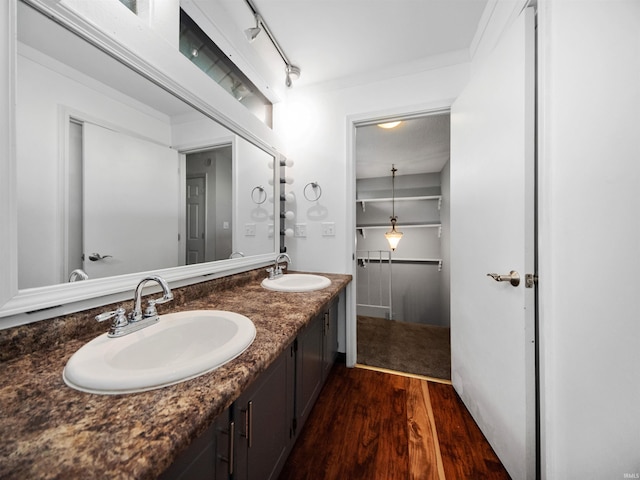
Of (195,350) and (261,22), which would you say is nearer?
(195,350)

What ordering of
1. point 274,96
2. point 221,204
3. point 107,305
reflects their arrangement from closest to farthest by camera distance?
point 107,305 < point 221,204 < point 274,96

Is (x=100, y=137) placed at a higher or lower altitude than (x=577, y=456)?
higher

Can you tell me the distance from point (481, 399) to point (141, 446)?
1.58 m

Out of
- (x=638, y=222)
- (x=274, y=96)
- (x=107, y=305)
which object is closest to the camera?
(x=638, y=222)

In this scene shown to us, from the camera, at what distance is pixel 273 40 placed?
1.56 metres

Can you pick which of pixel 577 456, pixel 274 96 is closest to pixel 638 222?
pixel 577 456

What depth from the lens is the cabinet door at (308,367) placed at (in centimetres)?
116

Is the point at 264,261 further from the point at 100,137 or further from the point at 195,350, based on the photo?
the point at 100,137

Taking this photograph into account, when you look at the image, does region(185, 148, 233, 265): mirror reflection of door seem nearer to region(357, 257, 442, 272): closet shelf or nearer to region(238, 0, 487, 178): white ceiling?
region(238, 0, 487, 178): white ceiling

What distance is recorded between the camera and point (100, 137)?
0.84m

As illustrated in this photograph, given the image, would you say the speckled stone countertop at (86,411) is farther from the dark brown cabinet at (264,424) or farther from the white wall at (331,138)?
the white wall at (331,138)

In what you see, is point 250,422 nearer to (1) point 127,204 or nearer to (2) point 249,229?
(1) point 127,204

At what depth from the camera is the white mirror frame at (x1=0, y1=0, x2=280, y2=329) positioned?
601 mm

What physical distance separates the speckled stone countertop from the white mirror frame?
2.3 inches
